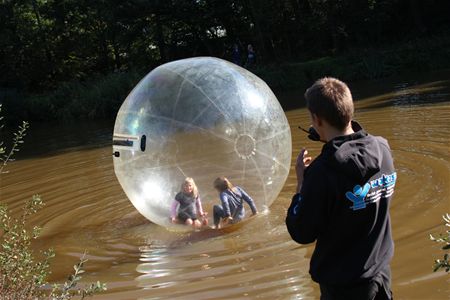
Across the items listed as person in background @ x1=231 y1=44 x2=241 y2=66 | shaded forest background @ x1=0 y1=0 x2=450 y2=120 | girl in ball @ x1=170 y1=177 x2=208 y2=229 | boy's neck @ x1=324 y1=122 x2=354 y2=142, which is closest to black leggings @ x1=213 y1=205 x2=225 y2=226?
girl in ball @ x1=170 y1=177 x2=208 y2=229

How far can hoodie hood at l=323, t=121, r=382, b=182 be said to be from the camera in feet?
8.98

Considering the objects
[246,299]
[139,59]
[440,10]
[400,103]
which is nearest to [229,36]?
[139,59]

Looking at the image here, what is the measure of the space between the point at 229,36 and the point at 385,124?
19.9 m

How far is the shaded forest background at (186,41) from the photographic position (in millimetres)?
24594

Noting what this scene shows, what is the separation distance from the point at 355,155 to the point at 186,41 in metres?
29.3

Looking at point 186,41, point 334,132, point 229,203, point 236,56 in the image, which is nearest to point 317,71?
point 236,56

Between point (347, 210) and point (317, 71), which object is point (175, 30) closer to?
point (317, 71)

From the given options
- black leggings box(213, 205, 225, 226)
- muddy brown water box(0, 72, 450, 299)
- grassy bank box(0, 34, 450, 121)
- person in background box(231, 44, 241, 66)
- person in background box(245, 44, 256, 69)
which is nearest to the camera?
muddy brown water box(0, 72, 450, 299)

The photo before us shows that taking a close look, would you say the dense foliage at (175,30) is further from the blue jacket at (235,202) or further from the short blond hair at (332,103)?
the short blond hair at (332,103)

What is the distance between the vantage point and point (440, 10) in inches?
1126

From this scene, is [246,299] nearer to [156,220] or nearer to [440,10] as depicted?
[156,220]

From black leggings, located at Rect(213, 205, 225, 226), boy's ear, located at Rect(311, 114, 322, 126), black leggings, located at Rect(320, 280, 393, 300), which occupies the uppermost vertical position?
boy's ear, located at Rect(311, 114, 322, 126)

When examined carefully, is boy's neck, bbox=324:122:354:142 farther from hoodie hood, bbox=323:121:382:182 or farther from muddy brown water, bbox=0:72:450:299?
muddy brown water, bbox=0:72:450:299

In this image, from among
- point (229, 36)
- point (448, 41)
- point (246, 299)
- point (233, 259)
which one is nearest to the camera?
point (246, 299)
